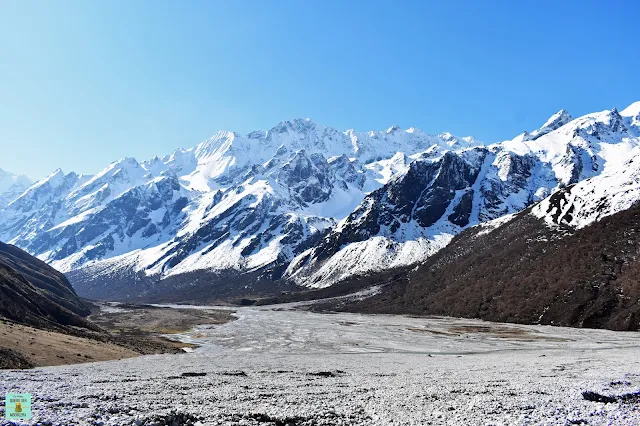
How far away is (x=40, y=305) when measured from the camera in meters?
96.2

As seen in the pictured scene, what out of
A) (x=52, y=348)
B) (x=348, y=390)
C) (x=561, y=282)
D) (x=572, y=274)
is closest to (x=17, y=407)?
(x=348, y=390)

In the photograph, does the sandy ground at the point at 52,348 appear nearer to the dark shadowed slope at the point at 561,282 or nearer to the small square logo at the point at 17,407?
the small square logo at the point at 17,407

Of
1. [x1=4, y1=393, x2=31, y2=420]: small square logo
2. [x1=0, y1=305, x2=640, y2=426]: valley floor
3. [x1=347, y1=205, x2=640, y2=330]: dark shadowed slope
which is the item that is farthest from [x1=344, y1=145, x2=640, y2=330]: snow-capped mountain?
[x1=4, y1=393, x2=31, y2=420]: small square logo

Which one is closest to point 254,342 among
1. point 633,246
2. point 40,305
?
point 40,305

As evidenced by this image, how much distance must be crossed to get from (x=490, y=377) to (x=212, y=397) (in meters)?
26.4

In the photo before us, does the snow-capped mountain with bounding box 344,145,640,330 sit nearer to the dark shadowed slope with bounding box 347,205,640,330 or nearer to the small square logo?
the dark shadowed slope with bounding box 347,205,640,330

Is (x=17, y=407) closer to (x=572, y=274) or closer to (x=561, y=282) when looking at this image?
(x=561, y=282)

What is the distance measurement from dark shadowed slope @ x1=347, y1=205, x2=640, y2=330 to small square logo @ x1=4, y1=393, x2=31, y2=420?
116758mm

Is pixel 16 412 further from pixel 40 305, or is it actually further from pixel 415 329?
pixel 415 329

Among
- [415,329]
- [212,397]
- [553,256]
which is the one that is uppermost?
[553,256]

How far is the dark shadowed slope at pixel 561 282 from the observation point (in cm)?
11688

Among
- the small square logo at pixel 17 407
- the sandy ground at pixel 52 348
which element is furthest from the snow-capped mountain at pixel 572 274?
the small square logo at pixel 17 407

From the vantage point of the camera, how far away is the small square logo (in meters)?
24.2

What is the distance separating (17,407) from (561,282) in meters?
143
